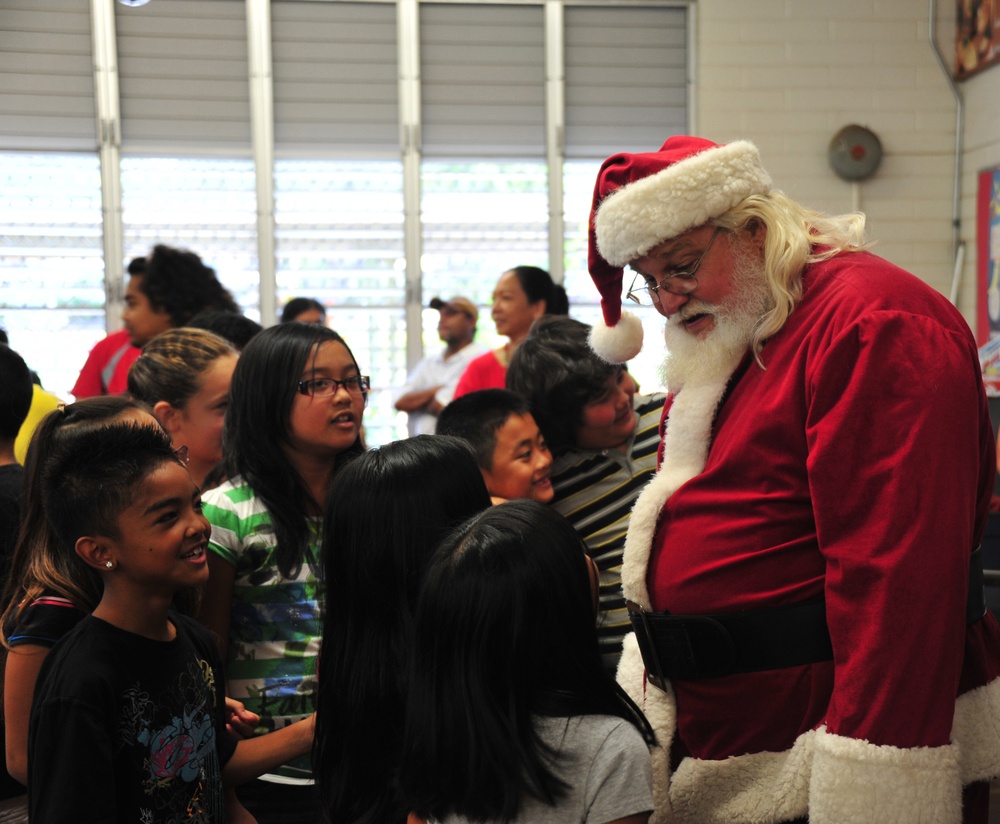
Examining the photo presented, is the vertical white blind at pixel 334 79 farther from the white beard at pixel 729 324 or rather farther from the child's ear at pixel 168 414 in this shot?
the white beard at pixel 729 324

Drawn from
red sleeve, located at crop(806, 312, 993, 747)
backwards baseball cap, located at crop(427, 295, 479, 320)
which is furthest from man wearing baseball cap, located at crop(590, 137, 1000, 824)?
backwards baseball cap, located at crop(427, 295, 479, 320)

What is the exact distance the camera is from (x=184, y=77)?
19.2ft

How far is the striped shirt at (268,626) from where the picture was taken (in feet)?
5.55

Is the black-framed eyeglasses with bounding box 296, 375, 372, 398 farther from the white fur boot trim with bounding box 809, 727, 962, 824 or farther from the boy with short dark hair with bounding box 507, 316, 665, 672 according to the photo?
the white fur boot trim with bounding box 809, 727, 962, 824

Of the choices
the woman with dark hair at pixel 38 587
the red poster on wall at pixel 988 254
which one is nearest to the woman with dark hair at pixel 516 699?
the woman with dark hair at pixel 38 587

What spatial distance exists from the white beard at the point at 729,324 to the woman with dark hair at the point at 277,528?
2.06ft

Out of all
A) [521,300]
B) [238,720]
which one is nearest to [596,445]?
[238,720]

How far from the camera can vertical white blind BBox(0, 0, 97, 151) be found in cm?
570

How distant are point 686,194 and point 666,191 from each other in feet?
0.10

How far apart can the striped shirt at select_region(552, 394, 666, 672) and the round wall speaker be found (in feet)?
13.8

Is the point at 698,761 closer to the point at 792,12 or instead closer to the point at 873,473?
the point at 873,473

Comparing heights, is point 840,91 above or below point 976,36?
below

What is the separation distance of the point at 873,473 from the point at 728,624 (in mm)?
290

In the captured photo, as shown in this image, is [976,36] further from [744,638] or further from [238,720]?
[238,720]
